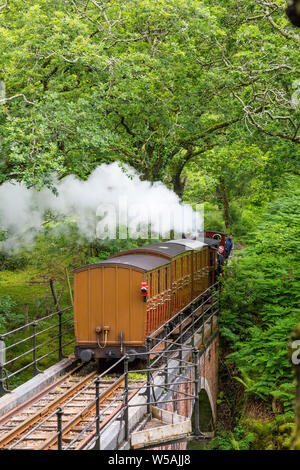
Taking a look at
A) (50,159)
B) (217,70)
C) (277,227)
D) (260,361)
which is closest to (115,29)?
(217,70)

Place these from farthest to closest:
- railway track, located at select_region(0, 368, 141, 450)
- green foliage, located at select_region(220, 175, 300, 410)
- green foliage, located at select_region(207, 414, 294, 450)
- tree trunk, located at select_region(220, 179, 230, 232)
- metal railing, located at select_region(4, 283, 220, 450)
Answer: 1. tree trunk, located at select_region(220, 179, 230, 232)
2. green foliage, located at select_region(220, 175, 300, 410)
3. green foliage, located at select_region(207, 414, 294, 450)
4. railway track, located at select_region(0, 368, 141, 450)
5. metal railing, located at select_region(4, 283, 220, 450)

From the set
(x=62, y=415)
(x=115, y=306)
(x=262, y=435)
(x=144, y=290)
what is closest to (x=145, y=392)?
(x=62, y=415)

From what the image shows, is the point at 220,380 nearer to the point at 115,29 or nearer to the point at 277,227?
the point at 277,227

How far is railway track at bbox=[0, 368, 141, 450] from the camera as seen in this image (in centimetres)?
827

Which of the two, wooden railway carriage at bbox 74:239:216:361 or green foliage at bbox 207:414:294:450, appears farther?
green foliage at bbox 207:414:294:450

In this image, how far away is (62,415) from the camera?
9680 mm

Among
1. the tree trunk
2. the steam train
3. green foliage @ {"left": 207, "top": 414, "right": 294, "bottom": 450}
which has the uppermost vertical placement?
the tree trunk

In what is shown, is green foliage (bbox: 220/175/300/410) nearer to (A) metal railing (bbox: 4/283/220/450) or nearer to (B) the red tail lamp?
(A) metal railing (bbox: 4/283/220/450)

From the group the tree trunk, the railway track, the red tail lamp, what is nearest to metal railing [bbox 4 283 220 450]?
the railway track

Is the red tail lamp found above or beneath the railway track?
above

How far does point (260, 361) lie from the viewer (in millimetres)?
13766

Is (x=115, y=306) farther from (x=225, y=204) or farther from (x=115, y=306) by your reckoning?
(x=225, y=204)

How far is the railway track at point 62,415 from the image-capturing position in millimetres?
8267

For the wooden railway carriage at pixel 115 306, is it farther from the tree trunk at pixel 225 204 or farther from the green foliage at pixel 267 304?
the tree trunk at pixel 225 204
